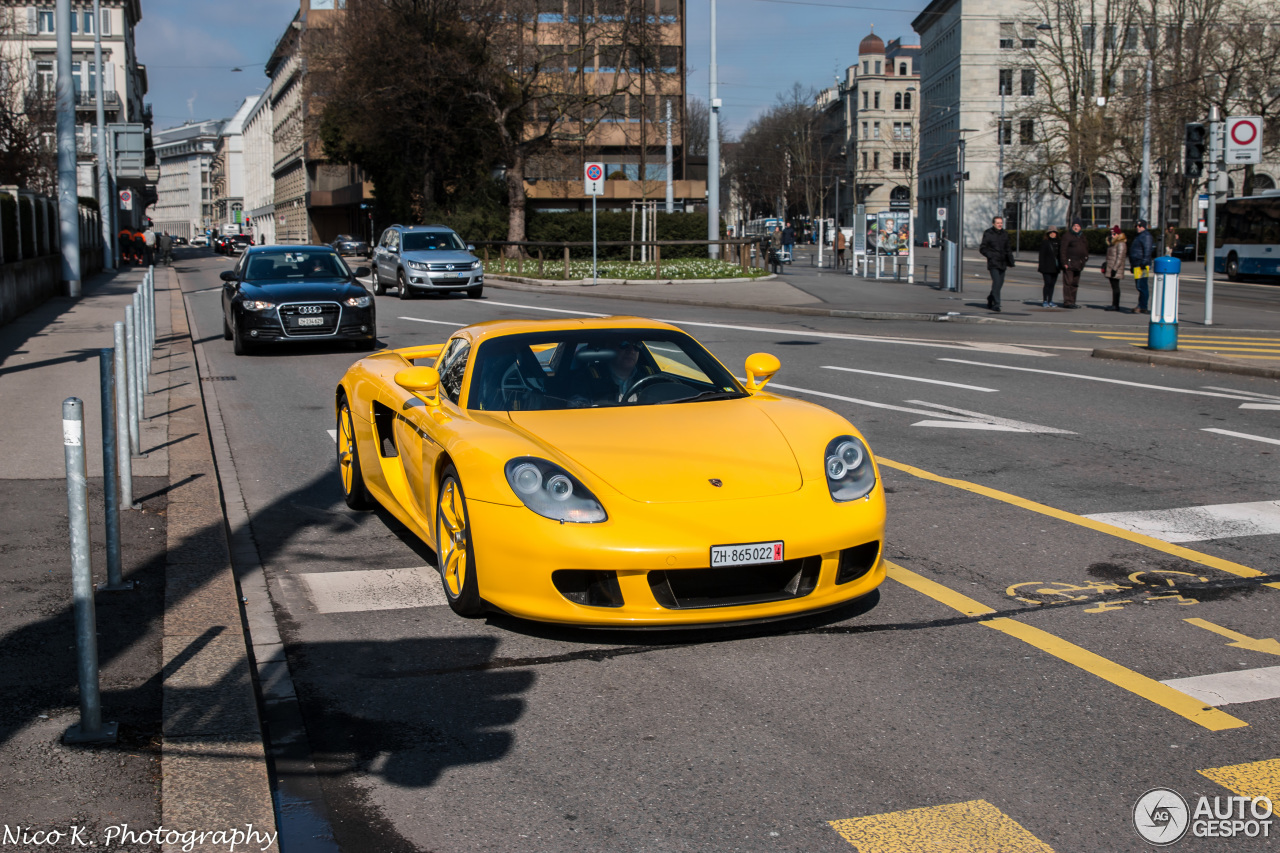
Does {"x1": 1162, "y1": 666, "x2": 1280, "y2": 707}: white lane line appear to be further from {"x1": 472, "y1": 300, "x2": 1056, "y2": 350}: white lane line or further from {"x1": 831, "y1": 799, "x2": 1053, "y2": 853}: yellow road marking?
{"x1": 472, "y1": 300, "x2": 1056, "y2": 350}: white lane line

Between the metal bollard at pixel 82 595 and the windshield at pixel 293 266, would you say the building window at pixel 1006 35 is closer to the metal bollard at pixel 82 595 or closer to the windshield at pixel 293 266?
the windshield at pixel 293 266

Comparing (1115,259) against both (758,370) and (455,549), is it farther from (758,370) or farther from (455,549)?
(455,549)

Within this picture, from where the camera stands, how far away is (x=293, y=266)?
18.2m

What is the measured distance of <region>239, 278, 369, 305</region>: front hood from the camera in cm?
1727

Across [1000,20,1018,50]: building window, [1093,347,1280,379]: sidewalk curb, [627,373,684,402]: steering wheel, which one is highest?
[1000,20,1018,50]: building window

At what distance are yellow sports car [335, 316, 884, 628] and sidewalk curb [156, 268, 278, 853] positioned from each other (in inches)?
37.5

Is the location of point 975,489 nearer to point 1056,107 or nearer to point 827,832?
point 827,832

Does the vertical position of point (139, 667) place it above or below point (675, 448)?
below

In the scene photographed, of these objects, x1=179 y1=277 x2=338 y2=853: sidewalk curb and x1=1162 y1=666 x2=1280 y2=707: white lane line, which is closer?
x1=179 y1=277 x2=338 y2=853: sidewalk curb

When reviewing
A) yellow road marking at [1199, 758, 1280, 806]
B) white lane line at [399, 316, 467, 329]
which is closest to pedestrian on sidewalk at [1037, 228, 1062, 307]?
white lane line at [399, 316, 467, 329]

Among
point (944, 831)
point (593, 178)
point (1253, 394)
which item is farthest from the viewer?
point (593, 178)

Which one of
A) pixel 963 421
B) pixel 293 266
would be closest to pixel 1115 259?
pixel 293 266

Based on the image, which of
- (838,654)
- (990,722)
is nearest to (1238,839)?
(990,722)

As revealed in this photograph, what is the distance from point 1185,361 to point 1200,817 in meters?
13.2
